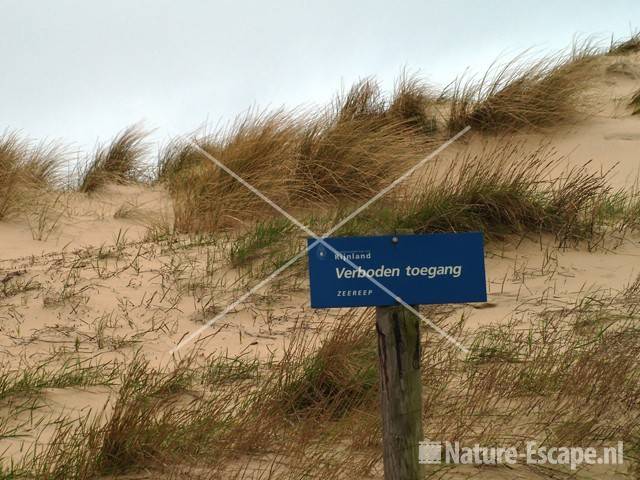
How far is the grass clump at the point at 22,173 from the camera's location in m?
7.35

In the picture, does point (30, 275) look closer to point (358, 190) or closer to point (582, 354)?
point (358, 190)

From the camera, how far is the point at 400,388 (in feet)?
8.23

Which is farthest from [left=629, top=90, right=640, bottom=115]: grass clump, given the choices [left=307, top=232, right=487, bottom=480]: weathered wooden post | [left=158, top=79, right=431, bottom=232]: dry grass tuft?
[left=307, top=232, right=487, bottom=480]: weathered wooden post

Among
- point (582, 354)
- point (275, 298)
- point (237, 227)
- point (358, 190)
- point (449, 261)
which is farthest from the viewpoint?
point (358, 190)

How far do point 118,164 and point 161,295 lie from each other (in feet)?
14.9

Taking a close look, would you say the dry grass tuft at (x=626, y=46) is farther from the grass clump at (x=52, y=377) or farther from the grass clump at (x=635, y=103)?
the grass clump at (x=52, y=377)

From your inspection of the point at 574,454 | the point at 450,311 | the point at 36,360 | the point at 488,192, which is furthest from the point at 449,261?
the point at 488,192

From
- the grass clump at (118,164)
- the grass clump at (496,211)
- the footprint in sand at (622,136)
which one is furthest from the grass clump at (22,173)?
the footprint in sand at (622,136)

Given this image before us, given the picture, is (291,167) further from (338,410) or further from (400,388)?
(400,388)

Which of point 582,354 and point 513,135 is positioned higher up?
point 513,135

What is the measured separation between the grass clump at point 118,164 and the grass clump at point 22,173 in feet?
1.19

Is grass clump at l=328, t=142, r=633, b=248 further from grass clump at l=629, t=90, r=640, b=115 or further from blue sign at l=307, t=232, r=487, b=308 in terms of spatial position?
grass clump at l=629, t=90, r=640, b=115

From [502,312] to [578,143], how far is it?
4860 millimetres

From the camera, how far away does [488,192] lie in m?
5.94
